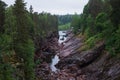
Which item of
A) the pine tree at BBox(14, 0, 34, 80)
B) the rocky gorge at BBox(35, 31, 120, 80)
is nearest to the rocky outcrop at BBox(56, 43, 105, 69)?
the rocky gorge at BBox(35, 31, 120, 80)

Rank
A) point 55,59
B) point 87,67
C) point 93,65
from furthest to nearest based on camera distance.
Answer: point 55,59
point 87,67
point 93,65

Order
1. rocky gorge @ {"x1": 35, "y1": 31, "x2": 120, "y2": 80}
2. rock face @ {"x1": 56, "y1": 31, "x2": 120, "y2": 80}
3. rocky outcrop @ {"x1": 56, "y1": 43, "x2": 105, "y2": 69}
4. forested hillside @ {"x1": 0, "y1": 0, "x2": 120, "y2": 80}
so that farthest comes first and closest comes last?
1. rocky outcrop @ {"x1": 56, "y1": 43, "x2": 105, "y2": 69}
2. rocky gorge @ {"x1": 35, "y1": 31, "x2": 120, "y2": 80}
3. rock face @ {"x1": 56, "y1": 31, "x2": 120, "y2": 80}
4. forested hillside @ {"x1": 0, "y1": 0, "x2": 120, "y2": 80}

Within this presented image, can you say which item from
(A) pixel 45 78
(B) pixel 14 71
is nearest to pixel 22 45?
(B) pixel 14 71

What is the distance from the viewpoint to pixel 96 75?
56.0 m

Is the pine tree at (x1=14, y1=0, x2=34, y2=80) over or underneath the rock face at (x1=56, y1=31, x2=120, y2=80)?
over

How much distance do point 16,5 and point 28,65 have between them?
10488mm

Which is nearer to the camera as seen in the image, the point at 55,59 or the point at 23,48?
the point at 23,48

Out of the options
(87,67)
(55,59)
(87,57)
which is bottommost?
(55,59)

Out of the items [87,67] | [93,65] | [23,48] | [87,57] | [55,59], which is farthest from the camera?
[55,59]

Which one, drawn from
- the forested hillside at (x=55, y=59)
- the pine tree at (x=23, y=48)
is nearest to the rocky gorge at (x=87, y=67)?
the forested hillside at (x=55, y=59)

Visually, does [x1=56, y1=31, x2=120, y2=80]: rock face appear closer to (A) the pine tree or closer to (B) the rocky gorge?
(B) the rocky gorge

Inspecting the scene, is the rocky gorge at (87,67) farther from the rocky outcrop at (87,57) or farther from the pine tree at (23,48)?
the pine tree at (23,48)

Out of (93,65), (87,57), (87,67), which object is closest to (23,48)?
(93,65)

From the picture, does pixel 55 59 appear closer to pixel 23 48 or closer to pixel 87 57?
pixel 87 57
